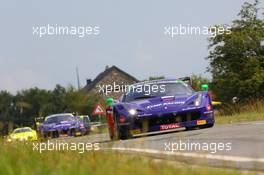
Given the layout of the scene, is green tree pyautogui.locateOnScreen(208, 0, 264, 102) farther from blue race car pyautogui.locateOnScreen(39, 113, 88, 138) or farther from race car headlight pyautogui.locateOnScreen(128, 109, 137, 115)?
race car headlight pyautogui.locateOnScreen(128, 109, 137, 115)

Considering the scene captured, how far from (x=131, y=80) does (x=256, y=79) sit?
265 ft

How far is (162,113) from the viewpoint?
1447cm

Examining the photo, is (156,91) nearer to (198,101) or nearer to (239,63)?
(198,101)

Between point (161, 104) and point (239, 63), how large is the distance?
33081 mm

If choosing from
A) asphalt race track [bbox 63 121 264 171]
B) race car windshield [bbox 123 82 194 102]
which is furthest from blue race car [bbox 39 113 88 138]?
asphalt race track [bbox 63 121 264 171]

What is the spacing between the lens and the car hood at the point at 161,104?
14.5 m

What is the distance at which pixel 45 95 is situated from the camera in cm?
11494

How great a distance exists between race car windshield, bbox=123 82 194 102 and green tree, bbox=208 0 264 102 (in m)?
29.4

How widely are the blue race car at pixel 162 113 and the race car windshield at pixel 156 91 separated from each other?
0.11 metres

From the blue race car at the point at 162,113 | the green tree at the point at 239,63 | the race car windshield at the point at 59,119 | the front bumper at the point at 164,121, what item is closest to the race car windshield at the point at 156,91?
the blue race car at the point at 162,113

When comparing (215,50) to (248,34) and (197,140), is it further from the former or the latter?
(197,140)

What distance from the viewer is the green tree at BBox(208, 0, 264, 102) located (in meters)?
45.5

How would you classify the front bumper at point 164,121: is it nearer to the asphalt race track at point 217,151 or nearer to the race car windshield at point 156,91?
the race car windshield at point 156,91

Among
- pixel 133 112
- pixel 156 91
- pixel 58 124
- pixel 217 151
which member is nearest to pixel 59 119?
pixel 58 124
